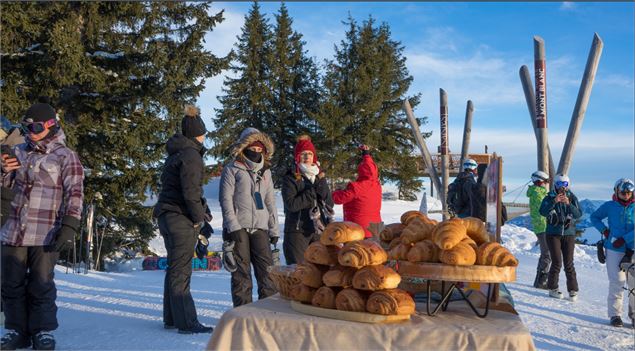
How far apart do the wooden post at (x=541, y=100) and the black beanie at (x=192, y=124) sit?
8.34 m

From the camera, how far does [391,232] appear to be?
3.24 m

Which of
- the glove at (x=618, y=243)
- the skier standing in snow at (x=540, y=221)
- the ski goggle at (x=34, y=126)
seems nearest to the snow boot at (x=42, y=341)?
the ski goggle at (x=34, y=126)

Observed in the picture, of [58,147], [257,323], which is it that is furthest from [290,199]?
[257,323]

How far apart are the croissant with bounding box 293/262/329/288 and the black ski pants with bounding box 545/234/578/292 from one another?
293 inches

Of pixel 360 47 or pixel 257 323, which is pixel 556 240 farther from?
pixel 360 47

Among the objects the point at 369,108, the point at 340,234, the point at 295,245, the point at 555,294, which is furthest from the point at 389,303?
the point at 369,108

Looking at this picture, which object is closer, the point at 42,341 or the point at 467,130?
the point at 42,341

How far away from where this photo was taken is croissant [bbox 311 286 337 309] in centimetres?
271

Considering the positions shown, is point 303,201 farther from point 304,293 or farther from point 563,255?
point 563,255

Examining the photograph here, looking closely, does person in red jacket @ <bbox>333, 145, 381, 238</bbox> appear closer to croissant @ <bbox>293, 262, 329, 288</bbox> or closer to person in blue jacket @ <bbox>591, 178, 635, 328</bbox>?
person in blue jacket @ <bbox>591, 178, 635, 328</bbox>

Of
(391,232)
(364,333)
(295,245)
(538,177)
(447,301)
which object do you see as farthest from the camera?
(538,177)

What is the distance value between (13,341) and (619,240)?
7.22 m

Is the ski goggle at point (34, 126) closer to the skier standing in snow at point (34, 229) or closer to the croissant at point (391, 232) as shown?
the skier standing in snow at point (34, 229)

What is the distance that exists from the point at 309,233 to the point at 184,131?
2.05m
